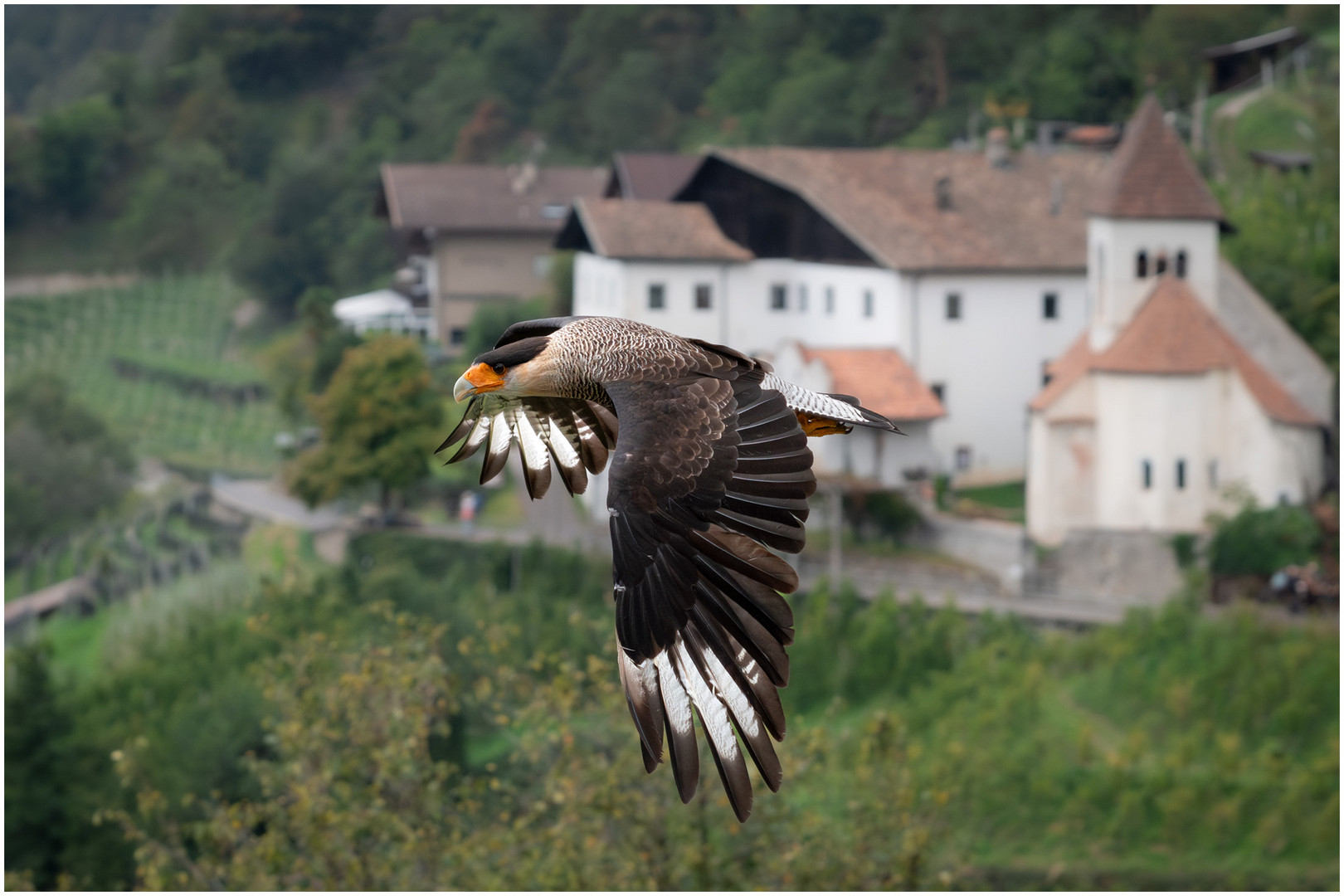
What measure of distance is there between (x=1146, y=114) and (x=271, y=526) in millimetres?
25090

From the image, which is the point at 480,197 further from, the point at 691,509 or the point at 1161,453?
the point at 691,509

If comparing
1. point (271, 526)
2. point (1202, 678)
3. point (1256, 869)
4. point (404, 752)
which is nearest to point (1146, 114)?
point (1202, 678)

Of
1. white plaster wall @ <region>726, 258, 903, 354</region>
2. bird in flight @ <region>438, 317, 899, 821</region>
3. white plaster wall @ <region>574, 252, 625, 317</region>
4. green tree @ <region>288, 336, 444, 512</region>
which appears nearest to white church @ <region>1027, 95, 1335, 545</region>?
white plaster wall @ <region>726, 258, 903, 354</region>

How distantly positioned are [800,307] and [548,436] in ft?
143

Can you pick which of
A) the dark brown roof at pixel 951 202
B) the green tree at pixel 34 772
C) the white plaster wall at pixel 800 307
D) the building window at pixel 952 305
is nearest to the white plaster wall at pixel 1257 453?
the dark brown roof at pixel 951 202

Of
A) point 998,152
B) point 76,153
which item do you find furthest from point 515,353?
point 76,153

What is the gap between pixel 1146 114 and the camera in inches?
1927

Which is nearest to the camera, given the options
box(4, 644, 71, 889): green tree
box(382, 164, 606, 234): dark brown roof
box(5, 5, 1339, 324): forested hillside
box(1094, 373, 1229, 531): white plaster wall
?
box(4, 644, 71, 889): green tree

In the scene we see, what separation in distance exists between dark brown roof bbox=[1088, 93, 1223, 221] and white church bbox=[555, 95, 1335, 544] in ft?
0.18

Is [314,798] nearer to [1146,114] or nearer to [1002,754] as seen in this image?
[1002,754]

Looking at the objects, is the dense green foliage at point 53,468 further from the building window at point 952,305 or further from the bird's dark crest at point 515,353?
the bird's dark crest at point 515,353

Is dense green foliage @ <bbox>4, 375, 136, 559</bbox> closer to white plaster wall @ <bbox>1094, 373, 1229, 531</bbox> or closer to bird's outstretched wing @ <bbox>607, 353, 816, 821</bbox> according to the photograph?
white plaster wall @ <bbox>1094, 373, 1229, 531</bbox>

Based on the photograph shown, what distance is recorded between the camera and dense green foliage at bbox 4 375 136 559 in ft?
207

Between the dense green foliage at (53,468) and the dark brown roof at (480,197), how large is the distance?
12.6m
